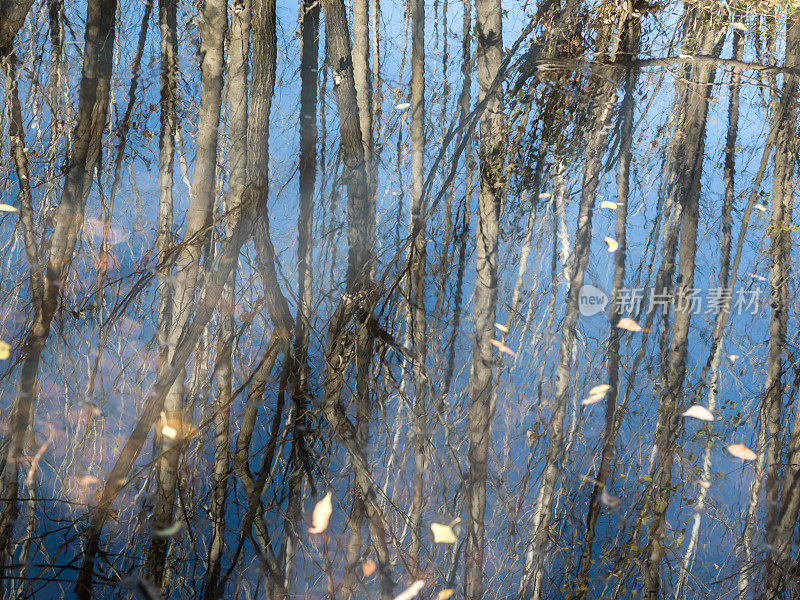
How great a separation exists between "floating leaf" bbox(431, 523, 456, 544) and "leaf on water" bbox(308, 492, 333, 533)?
474 mm

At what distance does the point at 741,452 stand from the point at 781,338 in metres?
1.13

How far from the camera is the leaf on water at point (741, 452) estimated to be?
3922 mm

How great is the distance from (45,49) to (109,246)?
1118 millimetres

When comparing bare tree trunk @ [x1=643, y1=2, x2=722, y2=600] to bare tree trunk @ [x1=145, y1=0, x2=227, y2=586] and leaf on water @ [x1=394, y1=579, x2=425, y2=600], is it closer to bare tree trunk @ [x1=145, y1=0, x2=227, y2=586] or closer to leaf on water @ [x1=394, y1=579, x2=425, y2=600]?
leaf on water @ [x1=394, y1=579, x2=425, y2=600]

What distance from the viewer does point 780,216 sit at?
3096mm

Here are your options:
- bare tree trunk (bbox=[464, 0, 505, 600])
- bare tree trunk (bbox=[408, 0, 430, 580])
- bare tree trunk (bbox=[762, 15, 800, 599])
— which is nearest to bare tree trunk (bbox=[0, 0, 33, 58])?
bare tree trunk (bbox=[408, 0, 430, 580])

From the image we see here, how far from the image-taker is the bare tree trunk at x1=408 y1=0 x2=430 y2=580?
2.30 metres

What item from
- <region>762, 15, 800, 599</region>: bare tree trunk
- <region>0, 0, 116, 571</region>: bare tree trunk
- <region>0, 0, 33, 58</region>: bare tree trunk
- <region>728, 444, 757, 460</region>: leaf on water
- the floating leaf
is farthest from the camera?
<region>728, 444, 757, 460</region>: leaf on water

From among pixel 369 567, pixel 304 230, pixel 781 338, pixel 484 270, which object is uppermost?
pixel 304 230

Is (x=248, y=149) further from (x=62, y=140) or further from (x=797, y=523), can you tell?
(x=797, y=523)

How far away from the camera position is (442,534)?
110 inches

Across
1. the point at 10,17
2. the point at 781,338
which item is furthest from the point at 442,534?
the point at 10,17

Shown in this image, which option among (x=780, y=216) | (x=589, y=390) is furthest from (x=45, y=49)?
(x=780, y=216)

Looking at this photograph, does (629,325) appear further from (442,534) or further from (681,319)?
(442,534)
